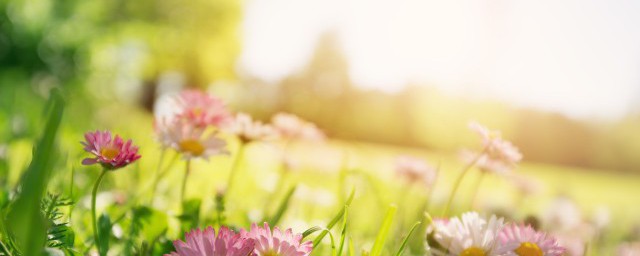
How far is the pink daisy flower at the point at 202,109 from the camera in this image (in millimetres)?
704

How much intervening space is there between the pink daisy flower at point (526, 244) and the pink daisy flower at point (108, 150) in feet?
1.04

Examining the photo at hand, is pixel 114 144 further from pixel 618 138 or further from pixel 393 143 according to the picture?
pixel 618 138

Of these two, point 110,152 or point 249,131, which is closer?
point 110,152

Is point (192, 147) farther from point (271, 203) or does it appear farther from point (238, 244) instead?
point (271, 203)

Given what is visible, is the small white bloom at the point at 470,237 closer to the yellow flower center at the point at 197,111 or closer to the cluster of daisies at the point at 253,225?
the cluster of daisies at the point at 253,225

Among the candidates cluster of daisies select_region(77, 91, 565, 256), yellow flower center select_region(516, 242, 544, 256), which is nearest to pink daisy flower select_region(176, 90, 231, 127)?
cluster of daisies select_region(77, 91, 565, 256)

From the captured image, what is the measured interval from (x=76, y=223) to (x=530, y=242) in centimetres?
61

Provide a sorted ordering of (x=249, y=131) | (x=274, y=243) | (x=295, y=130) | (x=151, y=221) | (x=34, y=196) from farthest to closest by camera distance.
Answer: (x=295, y=130) < (x=249, y=131) < (x=151, y=221) < (x=274, y=243) < (x=34, y=196)

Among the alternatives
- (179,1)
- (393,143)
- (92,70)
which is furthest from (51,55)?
(393,143)

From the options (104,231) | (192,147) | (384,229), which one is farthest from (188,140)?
(384,229)

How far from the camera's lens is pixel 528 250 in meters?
0.50

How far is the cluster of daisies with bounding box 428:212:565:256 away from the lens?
1.62ft

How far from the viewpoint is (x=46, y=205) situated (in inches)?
22.6

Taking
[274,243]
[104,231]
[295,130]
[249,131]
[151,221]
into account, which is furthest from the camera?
[295,130]
